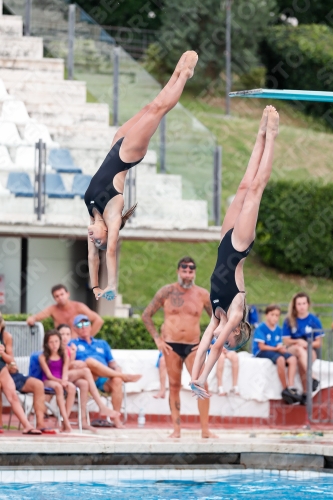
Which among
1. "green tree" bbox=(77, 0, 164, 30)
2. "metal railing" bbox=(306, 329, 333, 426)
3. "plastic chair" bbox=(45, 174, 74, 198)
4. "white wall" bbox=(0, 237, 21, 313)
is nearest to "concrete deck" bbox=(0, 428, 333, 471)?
"metal railing" bbox=(306, 329, 333, 426)

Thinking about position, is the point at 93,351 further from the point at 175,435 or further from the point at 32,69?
the point at 32,69

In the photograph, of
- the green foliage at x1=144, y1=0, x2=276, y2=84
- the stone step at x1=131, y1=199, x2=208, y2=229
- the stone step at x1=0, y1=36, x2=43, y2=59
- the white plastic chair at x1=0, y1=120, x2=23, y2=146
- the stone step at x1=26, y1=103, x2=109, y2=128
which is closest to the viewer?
the stone step at x1=131, y1=199, x2=208, y2=229

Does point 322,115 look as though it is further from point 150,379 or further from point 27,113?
point 150,379

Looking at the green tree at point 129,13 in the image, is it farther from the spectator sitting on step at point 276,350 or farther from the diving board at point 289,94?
the diving board at point 289,94

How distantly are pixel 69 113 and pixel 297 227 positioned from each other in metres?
8.74

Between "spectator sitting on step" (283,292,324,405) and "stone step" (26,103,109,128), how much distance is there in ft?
25.5

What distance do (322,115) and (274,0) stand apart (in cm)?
450

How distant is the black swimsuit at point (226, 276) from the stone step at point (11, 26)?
1397 cm

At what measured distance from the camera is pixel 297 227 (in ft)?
89.1

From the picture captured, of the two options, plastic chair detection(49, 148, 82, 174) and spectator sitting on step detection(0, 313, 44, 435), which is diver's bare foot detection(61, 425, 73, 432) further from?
plastic chair detection(49, 148, 82, 174)

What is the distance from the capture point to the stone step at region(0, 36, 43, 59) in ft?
68.0

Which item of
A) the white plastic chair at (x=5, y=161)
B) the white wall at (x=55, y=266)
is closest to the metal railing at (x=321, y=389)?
the white plastic chair at (x=5, y=161)

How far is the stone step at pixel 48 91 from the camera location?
2014cm

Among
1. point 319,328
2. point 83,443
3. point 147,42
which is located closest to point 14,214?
point 319,328
